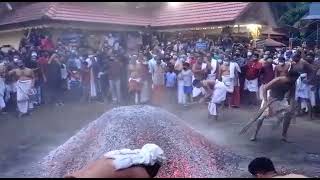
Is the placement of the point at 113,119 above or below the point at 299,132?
above

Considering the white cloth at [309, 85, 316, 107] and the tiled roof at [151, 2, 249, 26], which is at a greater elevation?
the tiled roof at [151, 2, 249, 26]

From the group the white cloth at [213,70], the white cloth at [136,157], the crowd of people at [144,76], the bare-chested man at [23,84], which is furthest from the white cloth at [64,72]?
the white cloth at [136,157]

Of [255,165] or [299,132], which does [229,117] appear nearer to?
[299,132]

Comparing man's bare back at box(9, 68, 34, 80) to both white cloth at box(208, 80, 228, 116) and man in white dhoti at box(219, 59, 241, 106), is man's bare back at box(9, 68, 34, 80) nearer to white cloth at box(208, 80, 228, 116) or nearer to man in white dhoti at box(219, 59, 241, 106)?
white cloth at box(208, 80, 228, 116)

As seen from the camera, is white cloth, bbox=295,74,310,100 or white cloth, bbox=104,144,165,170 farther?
white cloth, bbox=295,74,310,100

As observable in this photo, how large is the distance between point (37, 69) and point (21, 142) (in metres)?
4.50

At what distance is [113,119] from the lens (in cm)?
677

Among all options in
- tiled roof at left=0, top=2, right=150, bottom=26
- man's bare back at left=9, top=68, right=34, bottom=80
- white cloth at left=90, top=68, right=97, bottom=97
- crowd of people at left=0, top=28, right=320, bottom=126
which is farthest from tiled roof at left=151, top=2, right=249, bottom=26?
man's bare back at left=9, top=68, right=34, bottom=80

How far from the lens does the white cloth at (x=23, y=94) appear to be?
1198 centimetres

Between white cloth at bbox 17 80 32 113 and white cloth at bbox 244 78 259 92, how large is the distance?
5766 millimetres

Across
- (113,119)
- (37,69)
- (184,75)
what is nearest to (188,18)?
(184,75)

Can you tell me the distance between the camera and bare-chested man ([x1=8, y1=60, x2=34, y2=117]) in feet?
39.3

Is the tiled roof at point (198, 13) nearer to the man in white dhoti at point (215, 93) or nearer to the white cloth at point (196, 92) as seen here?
the white cloth at point (196, 92)

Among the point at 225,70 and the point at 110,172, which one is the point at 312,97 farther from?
the point at 110,172
